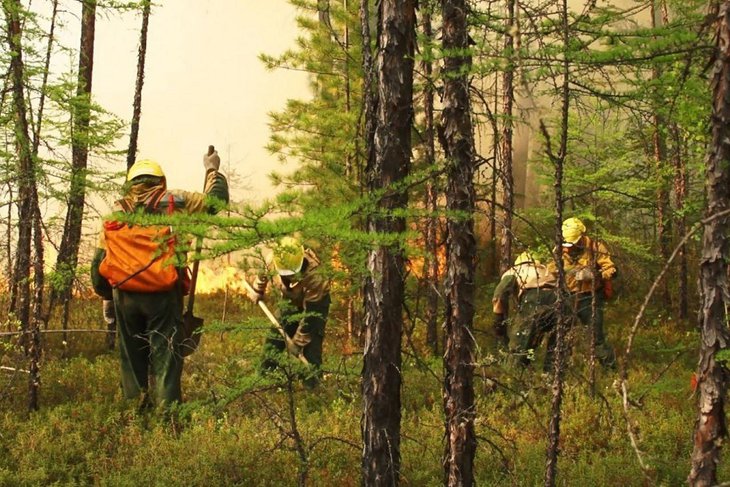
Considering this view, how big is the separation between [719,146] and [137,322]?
19.6ft

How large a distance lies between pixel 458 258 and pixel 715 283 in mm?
1464

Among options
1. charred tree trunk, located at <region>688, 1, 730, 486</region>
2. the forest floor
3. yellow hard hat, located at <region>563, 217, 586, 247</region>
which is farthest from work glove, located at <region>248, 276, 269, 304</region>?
charred tree trunk, located at <region>688, 1, 730, 486</region>

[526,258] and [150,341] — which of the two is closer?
[150,341]

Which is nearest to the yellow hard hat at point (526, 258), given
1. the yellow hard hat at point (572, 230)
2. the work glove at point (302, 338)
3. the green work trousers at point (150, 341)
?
the yellow hard hat at point (572, 230)

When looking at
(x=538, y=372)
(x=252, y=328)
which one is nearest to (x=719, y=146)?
(x=252, y=328)

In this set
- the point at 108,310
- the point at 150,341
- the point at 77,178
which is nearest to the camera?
the point at 150,341

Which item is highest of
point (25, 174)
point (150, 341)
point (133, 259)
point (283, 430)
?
point (25, 174)

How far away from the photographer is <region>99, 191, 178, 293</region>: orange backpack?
24.1 feet

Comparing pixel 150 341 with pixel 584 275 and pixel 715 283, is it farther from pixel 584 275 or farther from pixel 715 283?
pixel 715 283

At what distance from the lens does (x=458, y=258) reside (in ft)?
15.1

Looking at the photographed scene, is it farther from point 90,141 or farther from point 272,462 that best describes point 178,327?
point 90,141

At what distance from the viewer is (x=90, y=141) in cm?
953

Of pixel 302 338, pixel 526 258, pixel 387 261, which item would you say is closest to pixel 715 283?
pixel 387 261

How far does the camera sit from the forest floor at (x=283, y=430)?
5.86m
